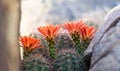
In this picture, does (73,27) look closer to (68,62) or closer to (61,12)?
(68,62)

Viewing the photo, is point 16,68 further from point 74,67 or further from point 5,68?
point 74,67

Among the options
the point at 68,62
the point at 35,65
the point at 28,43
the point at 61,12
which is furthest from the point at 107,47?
the point at 61,12

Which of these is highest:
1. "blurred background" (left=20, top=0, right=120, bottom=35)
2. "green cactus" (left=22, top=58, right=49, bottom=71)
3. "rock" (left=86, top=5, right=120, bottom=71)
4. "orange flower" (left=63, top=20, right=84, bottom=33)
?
"blurred background" (left=20, top=0, right=120, bottom=35)

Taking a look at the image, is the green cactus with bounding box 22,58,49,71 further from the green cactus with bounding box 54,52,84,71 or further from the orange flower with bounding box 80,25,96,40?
the orange flower with bounding box 80,25,96,40

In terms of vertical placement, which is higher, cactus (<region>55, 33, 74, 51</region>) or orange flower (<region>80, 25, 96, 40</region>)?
orange flower (<region>80, 25, 96, 40</region>)

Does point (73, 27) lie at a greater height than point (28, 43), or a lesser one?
greater

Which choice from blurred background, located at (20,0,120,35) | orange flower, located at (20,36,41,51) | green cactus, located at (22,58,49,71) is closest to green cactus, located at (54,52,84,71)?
green cactus, located at (22,58,49,71)
